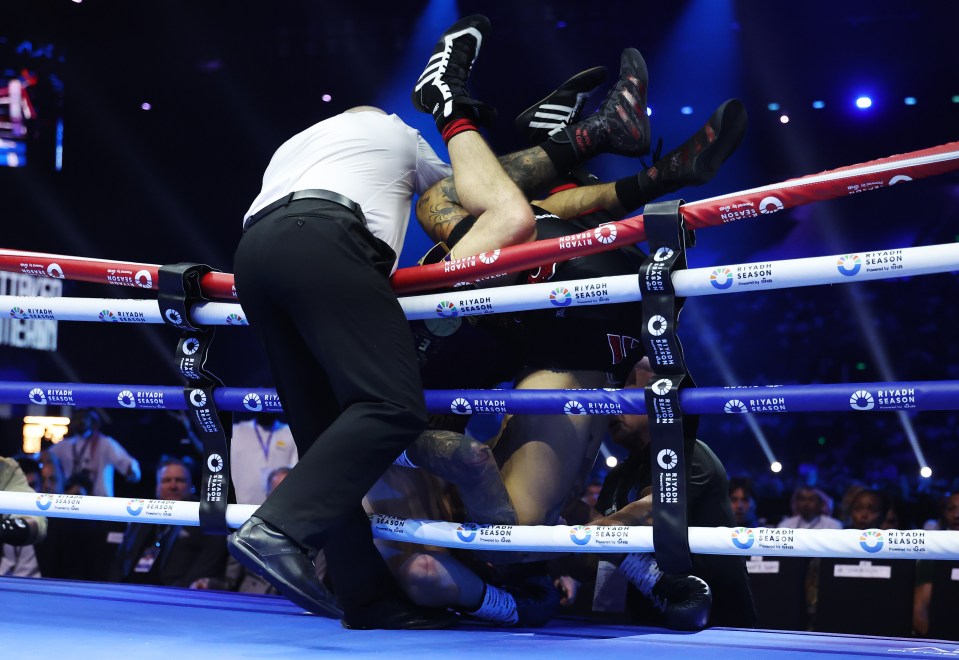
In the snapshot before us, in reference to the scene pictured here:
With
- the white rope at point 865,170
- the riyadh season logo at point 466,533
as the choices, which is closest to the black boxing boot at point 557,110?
the white rope at point 865,170

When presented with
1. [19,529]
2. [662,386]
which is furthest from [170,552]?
[662,386]

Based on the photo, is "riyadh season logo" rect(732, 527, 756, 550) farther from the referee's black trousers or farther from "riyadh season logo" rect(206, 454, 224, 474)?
"riyadh season logo" rect(206, 454, 224, 474)

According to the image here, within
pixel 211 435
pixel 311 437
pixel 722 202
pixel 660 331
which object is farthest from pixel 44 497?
pixel 722 202

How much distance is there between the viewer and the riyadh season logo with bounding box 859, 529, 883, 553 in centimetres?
166

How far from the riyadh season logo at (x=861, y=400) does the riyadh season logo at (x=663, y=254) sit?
0.42 meters

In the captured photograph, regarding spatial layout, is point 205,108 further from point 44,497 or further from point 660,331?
point 660,331

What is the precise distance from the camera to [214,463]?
7.41ft

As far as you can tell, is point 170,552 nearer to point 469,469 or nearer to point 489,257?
point 469,469

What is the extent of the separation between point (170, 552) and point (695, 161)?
3.99 metres

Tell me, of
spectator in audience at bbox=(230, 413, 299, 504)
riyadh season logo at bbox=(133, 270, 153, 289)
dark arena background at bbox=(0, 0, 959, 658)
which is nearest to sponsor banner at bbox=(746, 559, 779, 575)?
riyadh season logo at bbox=(133, 270, 153, 289)

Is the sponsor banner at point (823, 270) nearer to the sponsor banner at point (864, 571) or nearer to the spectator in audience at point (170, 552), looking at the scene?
the sponsor banner at point (864, 571)

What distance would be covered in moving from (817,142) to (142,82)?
239 inches

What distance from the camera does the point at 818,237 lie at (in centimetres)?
912

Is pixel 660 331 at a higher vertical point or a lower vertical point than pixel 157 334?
lower
